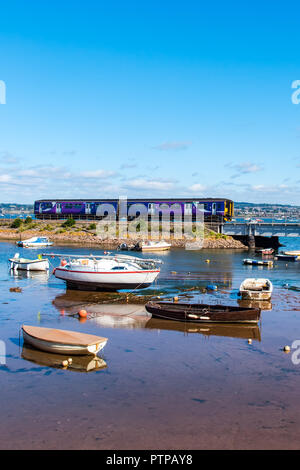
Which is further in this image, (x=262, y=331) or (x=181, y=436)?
(x=262, y=331)

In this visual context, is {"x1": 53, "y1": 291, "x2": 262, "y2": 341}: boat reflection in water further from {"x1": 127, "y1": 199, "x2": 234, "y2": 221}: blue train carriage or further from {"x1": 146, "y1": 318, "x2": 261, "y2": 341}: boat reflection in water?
{"x1": 127, "y1": 199, "x2": 234, "y2": 221}: blue train carriage

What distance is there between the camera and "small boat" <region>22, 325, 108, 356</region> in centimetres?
1739

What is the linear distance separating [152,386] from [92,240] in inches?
2623

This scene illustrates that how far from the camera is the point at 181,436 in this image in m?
11.7

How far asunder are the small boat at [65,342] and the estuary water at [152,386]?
432 millimetres

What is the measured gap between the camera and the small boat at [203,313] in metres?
23.2

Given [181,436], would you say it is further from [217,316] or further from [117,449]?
[217,316]

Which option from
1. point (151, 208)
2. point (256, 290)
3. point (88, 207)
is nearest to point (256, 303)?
point (256, 290)

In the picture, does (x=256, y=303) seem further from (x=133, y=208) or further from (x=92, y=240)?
(x=133, y=208)

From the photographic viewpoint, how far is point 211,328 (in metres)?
23.0

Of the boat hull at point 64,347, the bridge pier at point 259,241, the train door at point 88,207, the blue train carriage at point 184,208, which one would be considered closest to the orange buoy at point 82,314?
the boat hull at point 64,347

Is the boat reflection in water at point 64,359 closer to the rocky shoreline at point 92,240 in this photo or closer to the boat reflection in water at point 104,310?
the boat reflection in water at point 104,310

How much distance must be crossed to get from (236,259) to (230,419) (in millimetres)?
48857
